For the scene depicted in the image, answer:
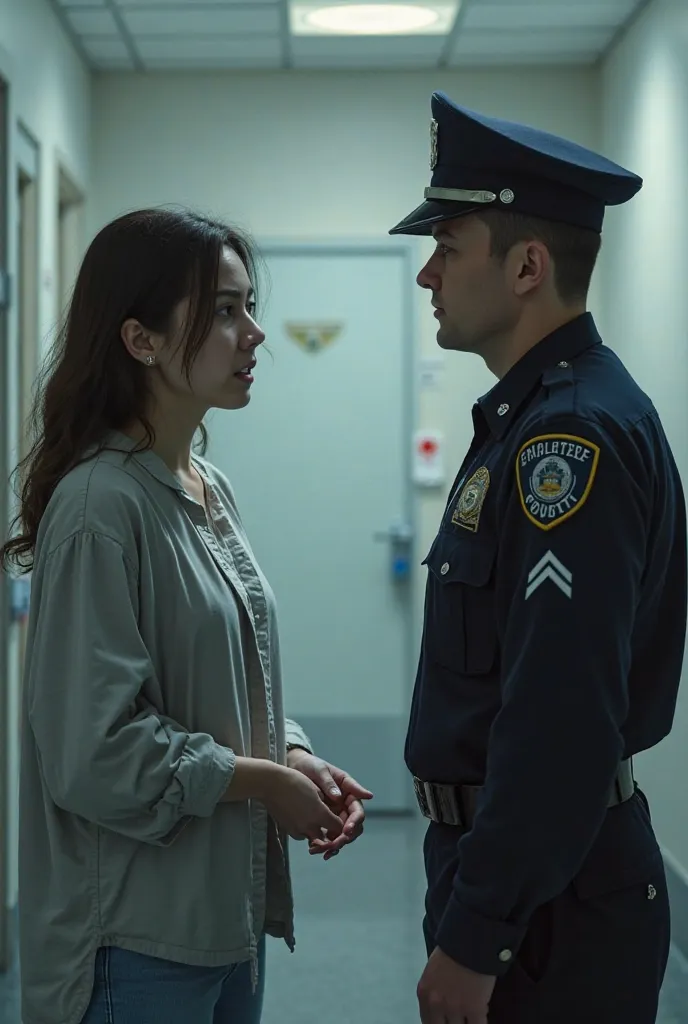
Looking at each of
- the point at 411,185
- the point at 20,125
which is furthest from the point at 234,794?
the point at 411,185

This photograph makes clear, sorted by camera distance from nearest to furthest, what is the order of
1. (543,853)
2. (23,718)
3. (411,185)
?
(543,853)
(23,718)
(411,185)

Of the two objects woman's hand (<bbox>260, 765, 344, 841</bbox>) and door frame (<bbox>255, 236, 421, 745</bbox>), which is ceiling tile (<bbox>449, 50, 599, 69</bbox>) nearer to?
door frame (<bbox>255, 236, 421, 745</bbox>)

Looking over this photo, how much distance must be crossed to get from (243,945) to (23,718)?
0.35 metres

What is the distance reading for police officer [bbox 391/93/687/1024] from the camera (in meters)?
1.04

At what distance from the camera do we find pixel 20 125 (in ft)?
10.5

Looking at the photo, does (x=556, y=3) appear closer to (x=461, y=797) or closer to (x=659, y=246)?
(x=659, y=246)

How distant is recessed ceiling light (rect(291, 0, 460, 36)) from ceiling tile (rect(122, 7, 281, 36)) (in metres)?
0.10

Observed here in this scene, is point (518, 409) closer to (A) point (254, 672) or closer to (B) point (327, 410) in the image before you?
(A) point (254, 672)

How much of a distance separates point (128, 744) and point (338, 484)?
3249 millimetres

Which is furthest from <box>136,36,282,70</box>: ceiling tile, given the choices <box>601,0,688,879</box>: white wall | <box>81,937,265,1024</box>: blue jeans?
<box>81,937,265,1024</box>: blue jeans

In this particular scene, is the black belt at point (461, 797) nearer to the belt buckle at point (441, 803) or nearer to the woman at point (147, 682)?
the belt buckle at point (441, 803)

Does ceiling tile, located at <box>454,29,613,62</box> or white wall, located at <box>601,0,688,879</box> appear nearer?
white wall, located at <box>601,0,688,879</box>

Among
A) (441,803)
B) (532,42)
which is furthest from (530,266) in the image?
(532,42)

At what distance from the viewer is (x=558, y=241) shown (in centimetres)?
122
